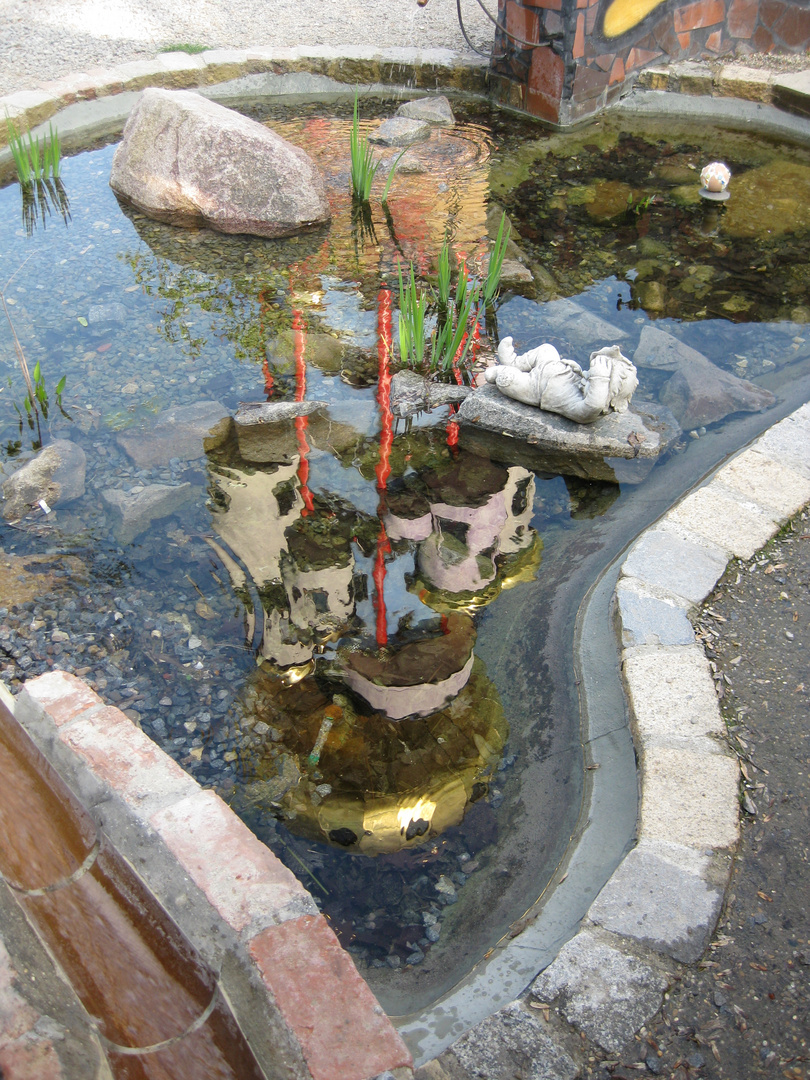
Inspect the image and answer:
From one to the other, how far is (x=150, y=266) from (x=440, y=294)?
6.25 ft

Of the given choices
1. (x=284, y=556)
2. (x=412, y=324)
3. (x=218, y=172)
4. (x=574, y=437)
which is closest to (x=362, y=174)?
(x=218, y=172)

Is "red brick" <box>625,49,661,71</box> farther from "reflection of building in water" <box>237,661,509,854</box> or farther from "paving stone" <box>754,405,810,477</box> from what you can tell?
"reflection of building in water" <box>237,661,509,854</box>

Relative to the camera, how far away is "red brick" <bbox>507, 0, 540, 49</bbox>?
20.1 ft

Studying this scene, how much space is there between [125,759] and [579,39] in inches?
252

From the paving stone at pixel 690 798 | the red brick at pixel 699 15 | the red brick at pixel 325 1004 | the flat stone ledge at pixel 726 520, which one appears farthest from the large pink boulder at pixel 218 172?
the red brick at pixel 325 1004

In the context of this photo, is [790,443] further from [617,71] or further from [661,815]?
[617,71]

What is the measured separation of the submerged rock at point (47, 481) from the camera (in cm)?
317

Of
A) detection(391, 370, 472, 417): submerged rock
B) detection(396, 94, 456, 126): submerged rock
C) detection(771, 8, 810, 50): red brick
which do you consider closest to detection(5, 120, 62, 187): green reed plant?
detection(396, 94, 456, 126): submerged rock

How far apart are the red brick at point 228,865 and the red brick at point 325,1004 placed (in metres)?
0.05

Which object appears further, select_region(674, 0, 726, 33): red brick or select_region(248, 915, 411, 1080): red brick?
select_region(674, 0, 726, 33): red brick

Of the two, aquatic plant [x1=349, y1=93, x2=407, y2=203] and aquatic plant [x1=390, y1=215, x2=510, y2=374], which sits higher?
aquatic plant [x1=349, y1=93, x2=407, y2=203]

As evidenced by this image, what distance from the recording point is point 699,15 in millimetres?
6645

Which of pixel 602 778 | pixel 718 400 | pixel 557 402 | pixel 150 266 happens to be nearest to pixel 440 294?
pixel 557 402

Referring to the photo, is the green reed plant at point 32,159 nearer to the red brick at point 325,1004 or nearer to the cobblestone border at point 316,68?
the cobblestone border at point 316,68
